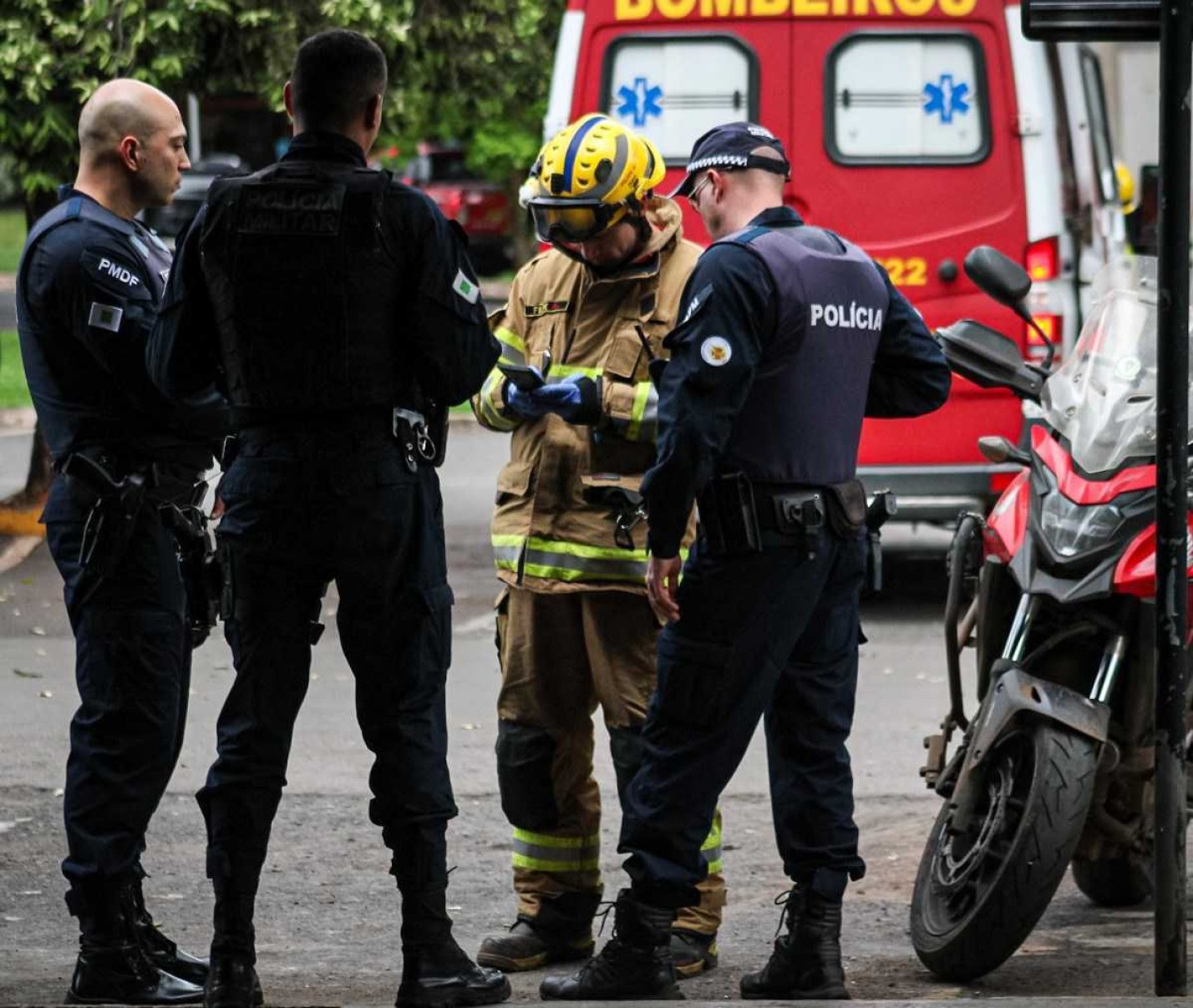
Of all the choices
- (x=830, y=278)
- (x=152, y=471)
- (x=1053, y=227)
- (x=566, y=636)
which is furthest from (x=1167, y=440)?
(x=1053, y=227)

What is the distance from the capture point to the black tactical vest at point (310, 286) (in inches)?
163

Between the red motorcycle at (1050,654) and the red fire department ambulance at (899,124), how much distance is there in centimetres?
406

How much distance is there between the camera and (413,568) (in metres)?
4.29

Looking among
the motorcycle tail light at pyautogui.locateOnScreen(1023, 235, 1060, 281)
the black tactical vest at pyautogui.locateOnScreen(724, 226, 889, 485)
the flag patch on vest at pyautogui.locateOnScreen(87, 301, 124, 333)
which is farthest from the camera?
the motorcycle tail light at pyautogui.locateOnScreen(1023, 235, 1060, 281)

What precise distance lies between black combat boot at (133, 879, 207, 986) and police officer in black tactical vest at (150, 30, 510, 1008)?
1.72ft

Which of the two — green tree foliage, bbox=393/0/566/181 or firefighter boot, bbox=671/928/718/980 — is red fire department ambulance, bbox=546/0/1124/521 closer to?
green tree foliage, bbox=393/0/566/181

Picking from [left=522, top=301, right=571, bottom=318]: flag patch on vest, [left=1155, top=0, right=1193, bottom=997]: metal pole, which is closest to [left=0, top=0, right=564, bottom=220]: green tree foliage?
[left=522, top=301, right=571, bottom=318]: flag patch on vest

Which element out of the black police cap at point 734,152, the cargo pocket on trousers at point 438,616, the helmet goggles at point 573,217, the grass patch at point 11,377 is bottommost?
the grass patch at point 11,377

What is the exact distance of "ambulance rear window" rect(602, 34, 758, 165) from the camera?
965cm

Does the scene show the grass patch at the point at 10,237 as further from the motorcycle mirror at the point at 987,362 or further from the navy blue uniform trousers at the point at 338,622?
the navy blue uniform trousers at the point at 338,622

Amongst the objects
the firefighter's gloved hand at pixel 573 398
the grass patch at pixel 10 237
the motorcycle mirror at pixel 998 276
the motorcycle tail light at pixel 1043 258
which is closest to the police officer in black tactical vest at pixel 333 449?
the firefighter's gloved hand at pixel 573 398

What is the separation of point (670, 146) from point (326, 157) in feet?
18.3

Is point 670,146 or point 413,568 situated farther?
point 670,146

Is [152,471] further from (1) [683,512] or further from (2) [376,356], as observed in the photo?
(1) [683,512]
